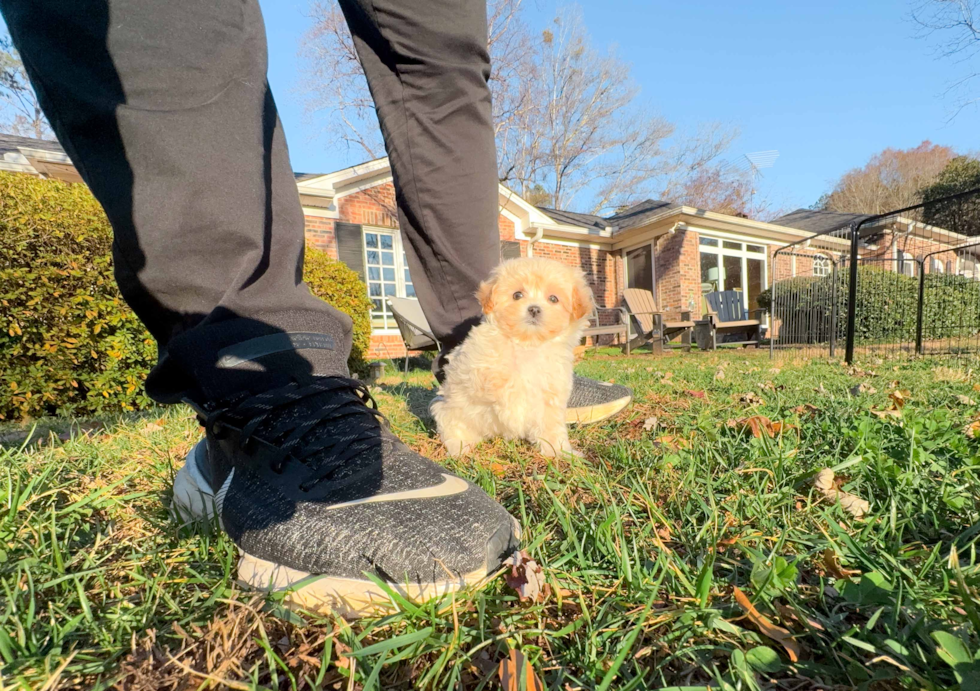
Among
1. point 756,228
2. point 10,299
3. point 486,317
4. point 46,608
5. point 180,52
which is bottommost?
point 46,608

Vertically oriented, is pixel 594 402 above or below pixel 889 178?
below

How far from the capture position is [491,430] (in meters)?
2.05

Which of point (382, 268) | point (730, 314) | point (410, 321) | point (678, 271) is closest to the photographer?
point (410, 321)

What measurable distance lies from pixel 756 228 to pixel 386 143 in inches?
675

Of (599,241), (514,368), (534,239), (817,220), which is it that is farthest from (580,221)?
(514,368)

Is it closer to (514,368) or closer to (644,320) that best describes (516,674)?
(514,368)

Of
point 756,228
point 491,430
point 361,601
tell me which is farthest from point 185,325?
point 756,228

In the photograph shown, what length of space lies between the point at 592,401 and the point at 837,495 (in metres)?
1.24

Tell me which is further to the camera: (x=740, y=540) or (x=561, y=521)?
(x=561, y=521)

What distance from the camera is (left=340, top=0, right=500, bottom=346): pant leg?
1.81 m

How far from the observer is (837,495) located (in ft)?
3.75

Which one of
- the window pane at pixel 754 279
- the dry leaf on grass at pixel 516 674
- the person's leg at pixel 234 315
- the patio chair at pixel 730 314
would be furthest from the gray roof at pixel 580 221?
the dry leaf on grass at pixel 516 674

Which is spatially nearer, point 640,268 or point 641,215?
point 641,215

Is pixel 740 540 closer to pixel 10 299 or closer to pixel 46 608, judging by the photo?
pixel 46 608
